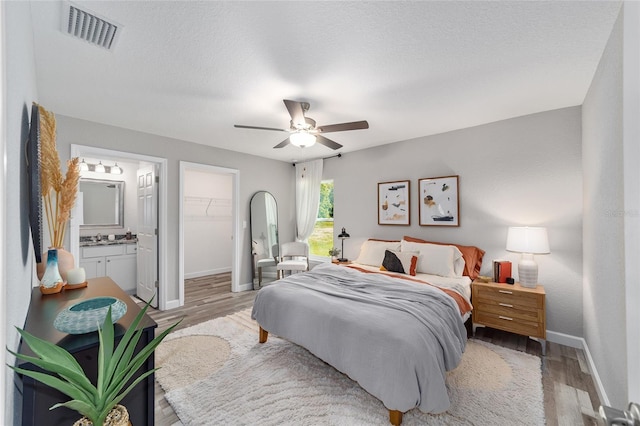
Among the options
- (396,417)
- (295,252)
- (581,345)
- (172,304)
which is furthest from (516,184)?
(172,304)

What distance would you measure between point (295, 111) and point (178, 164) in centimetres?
247

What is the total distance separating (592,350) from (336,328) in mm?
2286

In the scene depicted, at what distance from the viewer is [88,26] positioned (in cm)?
168

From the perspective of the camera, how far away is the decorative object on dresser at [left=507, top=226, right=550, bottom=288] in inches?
107

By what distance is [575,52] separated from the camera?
6.40ft

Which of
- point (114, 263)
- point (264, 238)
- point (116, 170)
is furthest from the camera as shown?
point (264, 238)

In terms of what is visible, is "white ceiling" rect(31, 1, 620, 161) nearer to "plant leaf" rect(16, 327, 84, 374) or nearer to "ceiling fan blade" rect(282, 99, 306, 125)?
"ceiling fan blade" rect(282, 99, 306, 125)

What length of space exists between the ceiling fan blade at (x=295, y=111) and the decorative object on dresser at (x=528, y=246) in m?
2.51

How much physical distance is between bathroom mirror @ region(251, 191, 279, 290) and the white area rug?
2134 mm

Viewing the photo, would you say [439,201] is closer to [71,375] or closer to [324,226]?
[324,226]

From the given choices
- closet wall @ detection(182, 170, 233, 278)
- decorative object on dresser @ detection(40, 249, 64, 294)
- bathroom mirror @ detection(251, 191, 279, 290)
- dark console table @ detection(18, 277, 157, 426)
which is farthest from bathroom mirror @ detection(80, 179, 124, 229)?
dark console table @ detection(18, 277, 157, 426)

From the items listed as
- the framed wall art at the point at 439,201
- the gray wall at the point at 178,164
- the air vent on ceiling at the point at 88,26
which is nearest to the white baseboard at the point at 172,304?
the gray wall at the point at 178,164

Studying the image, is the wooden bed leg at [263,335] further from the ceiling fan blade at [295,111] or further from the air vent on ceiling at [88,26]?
the air vent on ceiling at [88,26]

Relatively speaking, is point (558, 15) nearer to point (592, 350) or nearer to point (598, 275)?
point (598, 275)
